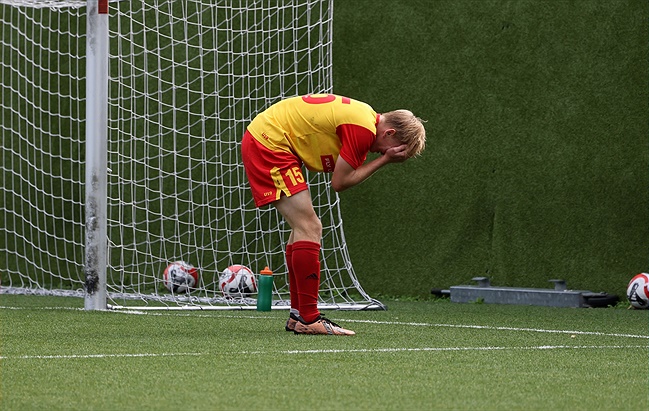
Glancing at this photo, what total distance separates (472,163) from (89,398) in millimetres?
5944

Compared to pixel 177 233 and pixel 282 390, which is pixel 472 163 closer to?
pixel 177 233

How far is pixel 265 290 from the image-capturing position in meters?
7.13

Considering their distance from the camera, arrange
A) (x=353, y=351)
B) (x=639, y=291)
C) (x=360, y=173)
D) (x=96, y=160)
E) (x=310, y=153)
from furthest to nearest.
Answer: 1. (x=639, y=291)
2. (x=96, y=160)
3. (x=310, y=153)
4. (x=360, y=173)
5. (x=353, y=351)

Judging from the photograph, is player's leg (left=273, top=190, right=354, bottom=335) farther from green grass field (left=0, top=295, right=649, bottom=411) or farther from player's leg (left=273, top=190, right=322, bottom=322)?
green grass field (left=0, top=295, right=649, bottom=411)

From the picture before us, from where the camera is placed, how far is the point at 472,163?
8.83 m

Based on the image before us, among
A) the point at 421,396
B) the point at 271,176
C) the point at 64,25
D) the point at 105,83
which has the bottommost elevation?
the point at 421,396

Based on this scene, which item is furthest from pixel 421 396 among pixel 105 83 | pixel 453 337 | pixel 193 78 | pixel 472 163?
pixel 193 78

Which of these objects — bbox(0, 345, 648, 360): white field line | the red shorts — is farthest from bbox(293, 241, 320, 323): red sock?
bbox(0, 345, 648, 360): white field line

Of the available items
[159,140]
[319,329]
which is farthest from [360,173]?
[159,140]

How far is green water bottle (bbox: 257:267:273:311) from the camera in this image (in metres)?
7.11

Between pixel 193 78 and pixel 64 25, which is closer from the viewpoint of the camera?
pixel 193 78

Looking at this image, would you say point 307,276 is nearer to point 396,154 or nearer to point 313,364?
point 396,154

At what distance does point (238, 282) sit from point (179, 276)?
28.5 inches

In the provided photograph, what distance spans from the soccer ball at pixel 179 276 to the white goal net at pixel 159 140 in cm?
14
